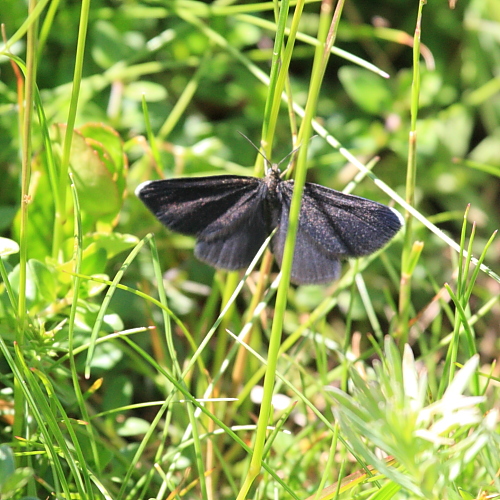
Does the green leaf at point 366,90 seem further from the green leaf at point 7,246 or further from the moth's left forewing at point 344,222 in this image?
the green leaf at point 7,246

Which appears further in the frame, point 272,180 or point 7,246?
point 272,180

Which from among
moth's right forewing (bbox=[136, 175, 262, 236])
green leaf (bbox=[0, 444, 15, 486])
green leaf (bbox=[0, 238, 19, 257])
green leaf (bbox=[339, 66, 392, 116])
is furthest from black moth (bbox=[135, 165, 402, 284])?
green leaf (bbox=[339, 66, 392, 116])

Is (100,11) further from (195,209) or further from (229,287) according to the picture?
(229,287)

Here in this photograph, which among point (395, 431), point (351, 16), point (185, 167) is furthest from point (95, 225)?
point (351, 16)

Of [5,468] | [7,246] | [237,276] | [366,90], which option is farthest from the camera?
[366,90]

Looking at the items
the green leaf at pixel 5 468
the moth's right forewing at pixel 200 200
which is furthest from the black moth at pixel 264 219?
the green leaf at pixel 5 468

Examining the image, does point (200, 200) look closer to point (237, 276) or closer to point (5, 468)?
point (237, 276)

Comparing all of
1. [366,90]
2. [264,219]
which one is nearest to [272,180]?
[264,219]
